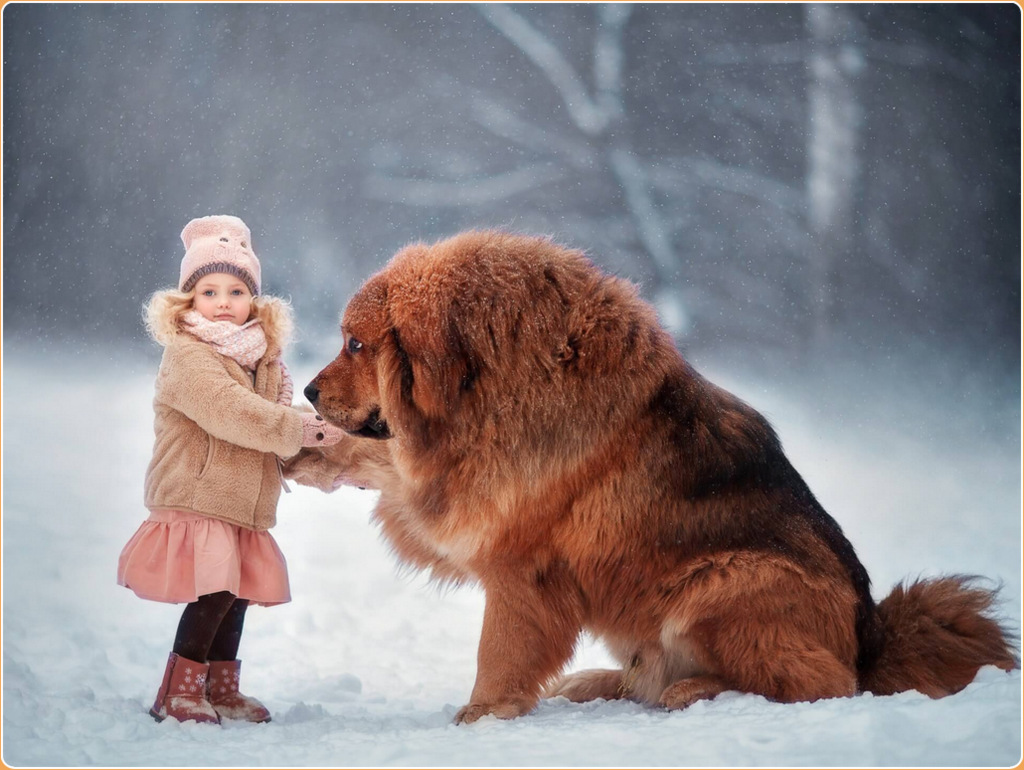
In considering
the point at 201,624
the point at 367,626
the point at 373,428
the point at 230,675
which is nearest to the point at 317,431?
the point at 373,428

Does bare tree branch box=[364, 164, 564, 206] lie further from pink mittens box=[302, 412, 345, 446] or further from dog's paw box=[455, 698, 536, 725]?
dog's paw box=[455, 698, 536, 725]

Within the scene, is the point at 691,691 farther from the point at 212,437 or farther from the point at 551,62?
the point at 551,62

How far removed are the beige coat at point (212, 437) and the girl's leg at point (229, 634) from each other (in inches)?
10.4

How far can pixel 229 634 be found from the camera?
9.48 feet

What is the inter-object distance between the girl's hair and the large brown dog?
383 mm

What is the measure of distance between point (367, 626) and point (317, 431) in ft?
5.89

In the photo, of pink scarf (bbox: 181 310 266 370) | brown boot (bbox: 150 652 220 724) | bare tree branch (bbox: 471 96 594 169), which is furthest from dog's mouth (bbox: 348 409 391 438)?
bare tree branch (bbox: 471 96 594 169)

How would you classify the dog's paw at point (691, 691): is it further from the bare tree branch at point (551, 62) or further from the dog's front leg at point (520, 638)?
the bare tree branch at point (551, 62)

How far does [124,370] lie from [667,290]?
146 inches

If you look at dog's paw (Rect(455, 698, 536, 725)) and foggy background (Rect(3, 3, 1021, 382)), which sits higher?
foggy background (Rect(3, 3, 1021, 382))

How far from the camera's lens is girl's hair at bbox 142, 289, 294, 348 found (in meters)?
2.86

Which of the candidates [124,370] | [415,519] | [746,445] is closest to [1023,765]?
[746,445]

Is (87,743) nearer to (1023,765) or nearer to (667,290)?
(1023,765)

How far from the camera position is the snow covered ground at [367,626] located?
83.6 inches
